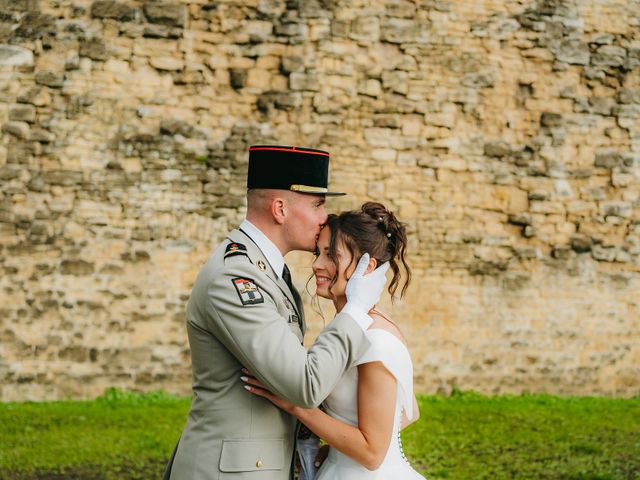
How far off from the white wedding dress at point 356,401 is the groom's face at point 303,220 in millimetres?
443

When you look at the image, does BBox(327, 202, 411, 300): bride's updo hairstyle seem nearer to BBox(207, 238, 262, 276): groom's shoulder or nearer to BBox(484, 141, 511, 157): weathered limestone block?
BBox(207, 238, 262, 276): groom's shoulder

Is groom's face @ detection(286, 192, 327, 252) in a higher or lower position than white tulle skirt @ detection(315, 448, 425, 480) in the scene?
higher

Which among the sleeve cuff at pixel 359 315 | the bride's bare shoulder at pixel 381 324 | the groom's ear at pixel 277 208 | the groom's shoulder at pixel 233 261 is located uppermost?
the groom's ear at pixel 277 208

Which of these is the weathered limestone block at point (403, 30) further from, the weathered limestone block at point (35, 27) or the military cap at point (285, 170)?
the military cap at point (285, 170)

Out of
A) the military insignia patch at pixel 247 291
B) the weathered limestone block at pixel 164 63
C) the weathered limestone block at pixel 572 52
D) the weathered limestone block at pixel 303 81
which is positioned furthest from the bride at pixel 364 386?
the weathered limestone block at pixel 572 52

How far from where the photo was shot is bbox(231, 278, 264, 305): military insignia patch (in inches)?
111

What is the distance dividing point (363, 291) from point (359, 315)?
135 mm

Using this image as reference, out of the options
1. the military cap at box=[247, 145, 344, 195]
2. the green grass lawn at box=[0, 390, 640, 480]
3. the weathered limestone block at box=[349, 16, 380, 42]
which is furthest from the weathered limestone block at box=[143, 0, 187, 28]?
the military cap at box=[247, 145, 344, 195]

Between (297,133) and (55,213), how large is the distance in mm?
2809

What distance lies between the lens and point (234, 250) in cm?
306

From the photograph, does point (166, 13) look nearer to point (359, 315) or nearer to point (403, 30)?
point (403, 30)

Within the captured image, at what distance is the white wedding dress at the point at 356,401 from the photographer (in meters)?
3.10

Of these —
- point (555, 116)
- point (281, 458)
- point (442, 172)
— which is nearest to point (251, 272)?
point (281, 458)

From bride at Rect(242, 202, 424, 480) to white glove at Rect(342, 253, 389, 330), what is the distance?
47 mm
